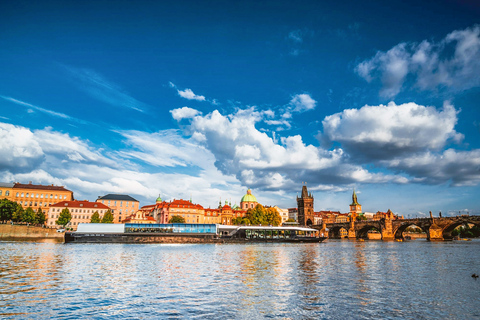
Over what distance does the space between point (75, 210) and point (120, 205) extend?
99.5 ft

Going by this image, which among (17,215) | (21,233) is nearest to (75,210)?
(17,215)

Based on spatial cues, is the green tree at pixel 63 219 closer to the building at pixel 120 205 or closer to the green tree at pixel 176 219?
the building at pixel 120 205

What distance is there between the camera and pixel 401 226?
13975cm

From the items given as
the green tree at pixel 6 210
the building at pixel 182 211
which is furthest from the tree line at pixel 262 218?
the green tree at pixel 6 210

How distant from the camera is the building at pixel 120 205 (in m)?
175

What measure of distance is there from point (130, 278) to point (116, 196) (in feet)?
550

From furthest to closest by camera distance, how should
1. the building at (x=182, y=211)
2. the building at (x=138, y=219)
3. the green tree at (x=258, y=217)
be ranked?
the building at (x=182, y=211) < the building at (x=138, y=219) < the green tree at (x=258, y=217)

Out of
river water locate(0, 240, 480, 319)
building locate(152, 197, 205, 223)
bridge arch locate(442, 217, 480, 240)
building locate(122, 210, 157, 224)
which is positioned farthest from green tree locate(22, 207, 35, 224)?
bridge arch locate(442, 217, 480, 240)

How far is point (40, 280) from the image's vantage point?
72.9 feet

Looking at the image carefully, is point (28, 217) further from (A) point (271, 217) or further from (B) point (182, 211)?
(A) point (271, 217)

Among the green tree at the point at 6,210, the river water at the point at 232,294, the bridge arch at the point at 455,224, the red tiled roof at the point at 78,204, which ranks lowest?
the river water at the point at 232,294

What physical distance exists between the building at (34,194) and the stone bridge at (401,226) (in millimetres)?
128768

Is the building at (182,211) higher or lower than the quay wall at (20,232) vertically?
higher

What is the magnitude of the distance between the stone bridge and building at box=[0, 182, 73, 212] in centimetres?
12877
